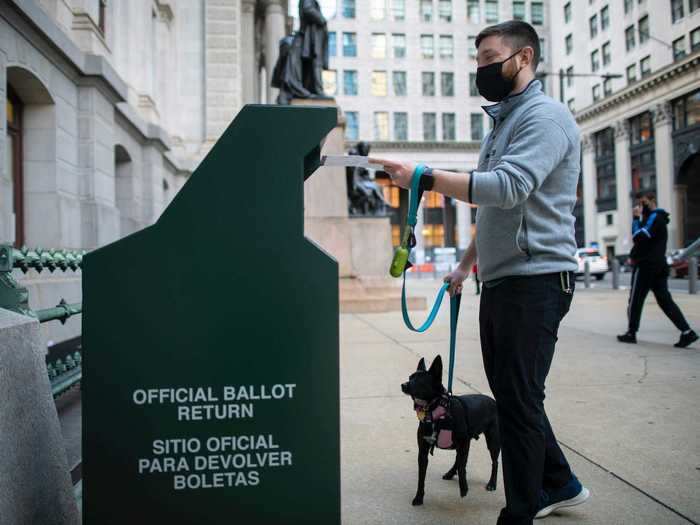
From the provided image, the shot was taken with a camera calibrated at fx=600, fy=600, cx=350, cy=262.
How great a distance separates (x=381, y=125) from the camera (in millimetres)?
60438

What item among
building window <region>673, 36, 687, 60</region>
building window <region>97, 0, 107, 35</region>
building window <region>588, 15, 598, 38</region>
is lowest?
building window <region>97, 0, 107, 35</region>

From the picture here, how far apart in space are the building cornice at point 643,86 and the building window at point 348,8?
24475 millimetres

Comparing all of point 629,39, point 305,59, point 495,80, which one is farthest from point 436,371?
point 629,39

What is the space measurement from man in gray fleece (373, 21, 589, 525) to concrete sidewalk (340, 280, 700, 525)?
483 mm

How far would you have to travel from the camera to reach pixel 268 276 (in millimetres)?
1812

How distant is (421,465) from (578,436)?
1434 mm

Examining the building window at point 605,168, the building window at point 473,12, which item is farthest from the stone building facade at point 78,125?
the building window at point 473,12

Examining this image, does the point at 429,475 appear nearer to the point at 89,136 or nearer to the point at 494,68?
the point at 494,68

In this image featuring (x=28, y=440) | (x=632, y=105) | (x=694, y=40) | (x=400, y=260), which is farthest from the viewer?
(x=632, y=105)

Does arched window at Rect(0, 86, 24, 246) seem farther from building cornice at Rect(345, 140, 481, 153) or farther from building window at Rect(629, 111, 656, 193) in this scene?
building cornice at Rect(345, 140, 481, 153)

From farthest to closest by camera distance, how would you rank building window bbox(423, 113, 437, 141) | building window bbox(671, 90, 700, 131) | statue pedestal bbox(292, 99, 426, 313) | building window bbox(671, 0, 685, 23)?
building window bbox(423, 113, 437, 141) < building window bbox(671, 90, 700, 131) < building window bbox(671, 0, 685, 23) < statue pedestal bbox(292, 99, 426, 313)

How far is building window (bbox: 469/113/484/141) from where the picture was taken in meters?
61.3

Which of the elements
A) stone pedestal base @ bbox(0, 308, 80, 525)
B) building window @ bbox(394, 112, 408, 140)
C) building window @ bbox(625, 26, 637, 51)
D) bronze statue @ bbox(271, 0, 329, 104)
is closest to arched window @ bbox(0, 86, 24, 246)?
bronze statue @ bbox(271, 0, 329, 104)

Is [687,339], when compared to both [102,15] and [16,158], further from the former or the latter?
[102,15]
